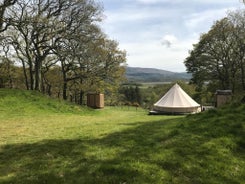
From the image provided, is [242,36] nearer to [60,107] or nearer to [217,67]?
[217,67]

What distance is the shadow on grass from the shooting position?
6789 mm

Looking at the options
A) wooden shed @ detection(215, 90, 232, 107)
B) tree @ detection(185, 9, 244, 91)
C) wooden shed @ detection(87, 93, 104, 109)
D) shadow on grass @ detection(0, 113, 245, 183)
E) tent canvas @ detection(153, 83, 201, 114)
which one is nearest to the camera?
shadow on grass @ detection(0, 113, 245, 183)

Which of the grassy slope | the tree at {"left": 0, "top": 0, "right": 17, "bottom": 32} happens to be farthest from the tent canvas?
the grassy slope

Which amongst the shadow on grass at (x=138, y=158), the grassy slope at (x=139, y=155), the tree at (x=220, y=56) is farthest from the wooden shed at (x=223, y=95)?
the shadow on grass at (x=138, y=158)

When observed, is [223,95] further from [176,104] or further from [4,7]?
[4,7]

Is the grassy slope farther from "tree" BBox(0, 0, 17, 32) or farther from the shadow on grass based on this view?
"tree" BBox(0, 0, 17, 32)

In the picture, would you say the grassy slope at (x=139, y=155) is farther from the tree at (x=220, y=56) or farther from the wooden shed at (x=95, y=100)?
the tree at (x=220, y=56)

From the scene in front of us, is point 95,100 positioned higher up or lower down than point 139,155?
higher up

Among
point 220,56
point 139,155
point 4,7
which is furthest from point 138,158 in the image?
point 220,56

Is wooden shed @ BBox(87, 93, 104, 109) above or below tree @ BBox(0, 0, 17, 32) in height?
below

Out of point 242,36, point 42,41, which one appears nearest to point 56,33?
point 42,41

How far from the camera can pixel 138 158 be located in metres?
7.89

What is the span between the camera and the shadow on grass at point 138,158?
679cm

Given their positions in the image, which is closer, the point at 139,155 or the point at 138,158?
the point at 138,158
